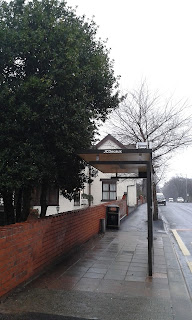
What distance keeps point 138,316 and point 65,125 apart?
380 cm

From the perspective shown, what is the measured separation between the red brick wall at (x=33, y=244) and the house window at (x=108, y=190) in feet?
68.9

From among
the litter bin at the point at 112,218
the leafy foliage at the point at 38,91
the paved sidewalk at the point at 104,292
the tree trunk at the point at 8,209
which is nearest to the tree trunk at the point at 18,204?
the tree trunk at the point at 8,209

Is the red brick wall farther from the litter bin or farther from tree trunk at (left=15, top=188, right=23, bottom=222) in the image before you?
the litter bin

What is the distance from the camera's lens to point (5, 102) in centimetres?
585

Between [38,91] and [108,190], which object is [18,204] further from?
[108,190]

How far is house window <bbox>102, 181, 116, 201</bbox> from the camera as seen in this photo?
1180 inches

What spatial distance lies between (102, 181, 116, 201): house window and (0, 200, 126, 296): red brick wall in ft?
68.9

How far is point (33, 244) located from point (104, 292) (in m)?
1.64

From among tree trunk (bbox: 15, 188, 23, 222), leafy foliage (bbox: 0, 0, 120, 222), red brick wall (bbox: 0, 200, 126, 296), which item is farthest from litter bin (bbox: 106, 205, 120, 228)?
leafy foliage (bbox: 0, 0, 120, 222)

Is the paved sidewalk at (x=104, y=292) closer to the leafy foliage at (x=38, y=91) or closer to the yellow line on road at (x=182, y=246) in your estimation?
the yellow line on road at (x=182, y=246)

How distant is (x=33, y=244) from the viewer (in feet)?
18.3

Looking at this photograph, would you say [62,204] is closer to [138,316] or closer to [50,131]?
[50,131]

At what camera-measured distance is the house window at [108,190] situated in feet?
98.3

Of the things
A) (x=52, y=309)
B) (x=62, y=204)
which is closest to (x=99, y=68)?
(x=52, y=309)
